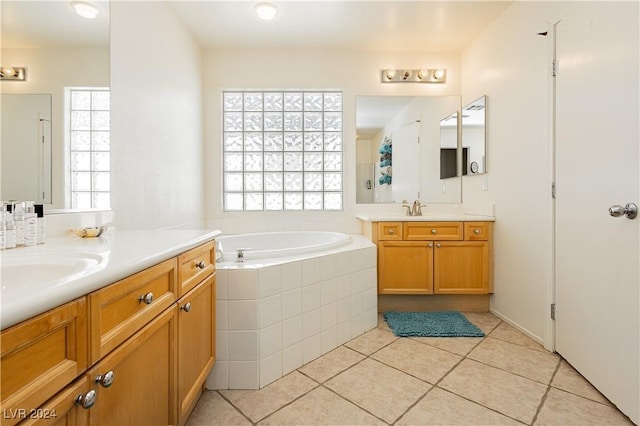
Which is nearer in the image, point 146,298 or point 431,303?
point 146,298

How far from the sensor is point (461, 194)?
3146mm

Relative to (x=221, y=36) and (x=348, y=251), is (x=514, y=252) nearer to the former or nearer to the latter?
(x=348, y=251)

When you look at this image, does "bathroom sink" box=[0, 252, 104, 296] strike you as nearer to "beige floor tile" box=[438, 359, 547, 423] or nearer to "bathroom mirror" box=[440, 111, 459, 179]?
"beige floor tile" box=[438, 359, 547, 423]

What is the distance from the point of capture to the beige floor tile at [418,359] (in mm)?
1718

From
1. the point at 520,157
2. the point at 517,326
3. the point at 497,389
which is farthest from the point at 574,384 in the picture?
the point at 520,157

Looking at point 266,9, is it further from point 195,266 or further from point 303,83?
point 195,266

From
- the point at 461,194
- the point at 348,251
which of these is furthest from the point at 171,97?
the point at 461,194

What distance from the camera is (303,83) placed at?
3125mm

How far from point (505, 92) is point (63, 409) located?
2.95 metres

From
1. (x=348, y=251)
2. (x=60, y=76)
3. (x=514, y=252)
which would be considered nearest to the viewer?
(x=60, y=76)

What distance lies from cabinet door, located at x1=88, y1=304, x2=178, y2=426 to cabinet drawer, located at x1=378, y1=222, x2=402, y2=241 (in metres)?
1.83

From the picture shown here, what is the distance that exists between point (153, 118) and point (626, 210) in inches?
103

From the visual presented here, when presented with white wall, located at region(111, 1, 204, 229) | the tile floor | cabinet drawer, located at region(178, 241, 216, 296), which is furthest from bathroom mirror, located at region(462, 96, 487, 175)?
white wall, located at region(111, 1, 204, 229)

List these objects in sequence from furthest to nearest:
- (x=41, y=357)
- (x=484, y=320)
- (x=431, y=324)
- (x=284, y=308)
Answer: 1. (x=484, y=320)
2. (x=431, y=324)
3. (x=284, y=308)
4. (x=41, y=357)
